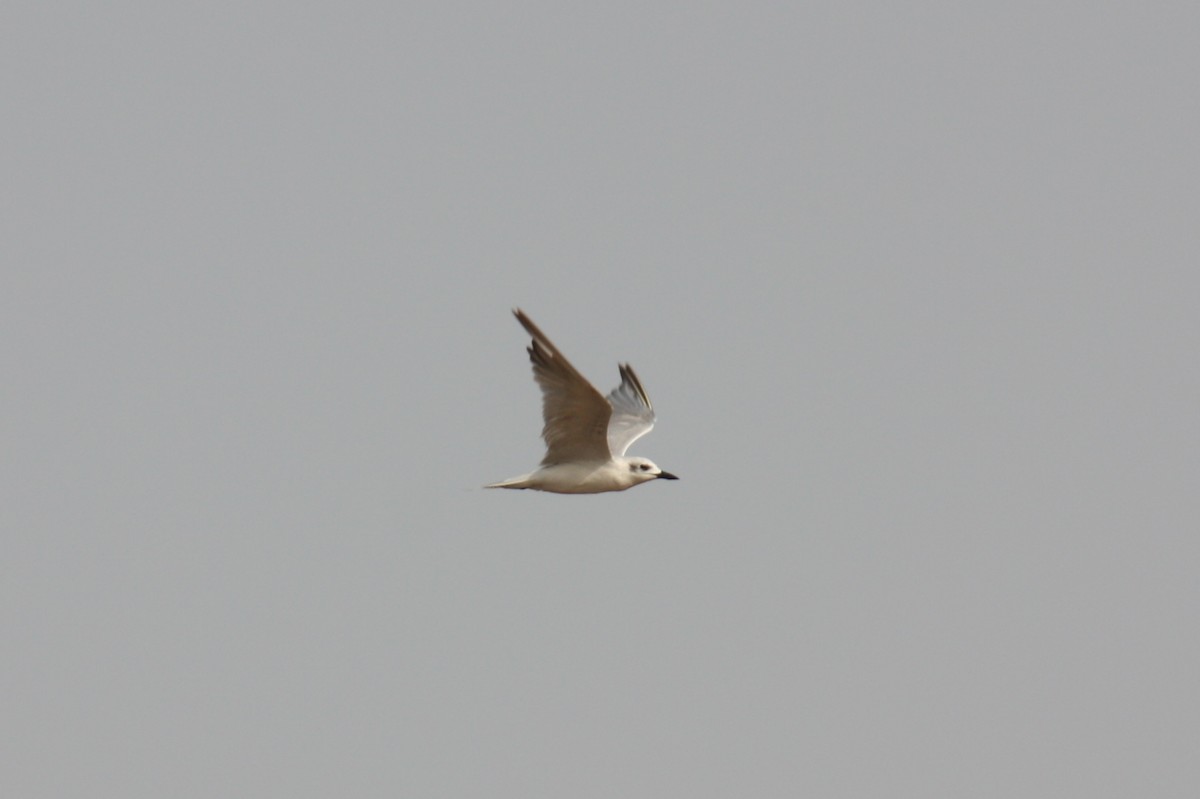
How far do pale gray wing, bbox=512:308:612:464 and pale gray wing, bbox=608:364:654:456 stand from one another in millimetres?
3580

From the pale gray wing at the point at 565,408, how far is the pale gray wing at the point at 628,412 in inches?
141

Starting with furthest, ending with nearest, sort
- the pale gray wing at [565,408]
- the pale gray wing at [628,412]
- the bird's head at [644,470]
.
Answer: the pale gray wing at [628,412]
the bird's head at [644,470]
the pale gray wing at [565,408]

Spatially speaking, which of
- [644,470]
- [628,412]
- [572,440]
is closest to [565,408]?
[572,440]

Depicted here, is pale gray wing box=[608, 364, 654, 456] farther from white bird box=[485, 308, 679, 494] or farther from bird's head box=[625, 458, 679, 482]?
bird's head box=[625, 458, 679, 482]

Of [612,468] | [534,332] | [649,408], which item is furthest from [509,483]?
[649,408]

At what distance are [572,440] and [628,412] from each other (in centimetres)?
551

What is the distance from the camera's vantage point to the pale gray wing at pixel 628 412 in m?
27.8

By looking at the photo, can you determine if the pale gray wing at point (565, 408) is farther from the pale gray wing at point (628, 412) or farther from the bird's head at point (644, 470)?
the pale gray wing at point (628, 412)

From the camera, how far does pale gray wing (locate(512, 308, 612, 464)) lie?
71.6 ft

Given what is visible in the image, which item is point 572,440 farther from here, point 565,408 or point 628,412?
point 628,412

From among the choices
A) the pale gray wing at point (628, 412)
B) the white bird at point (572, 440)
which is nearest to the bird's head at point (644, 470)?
the white bird at point (572, 440)

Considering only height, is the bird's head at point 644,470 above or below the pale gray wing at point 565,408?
below

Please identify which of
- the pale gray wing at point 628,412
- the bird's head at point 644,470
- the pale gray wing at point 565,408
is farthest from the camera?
the pale gray wing at point 628,412

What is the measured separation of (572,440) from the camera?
23484 mm
